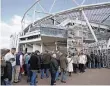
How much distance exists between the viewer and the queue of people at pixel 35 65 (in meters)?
7.34

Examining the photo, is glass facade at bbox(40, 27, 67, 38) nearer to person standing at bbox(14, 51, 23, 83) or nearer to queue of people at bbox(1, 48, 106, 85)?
queue of people at bbox(1, 48, 106, 85)

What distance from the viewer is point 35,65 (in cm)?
942

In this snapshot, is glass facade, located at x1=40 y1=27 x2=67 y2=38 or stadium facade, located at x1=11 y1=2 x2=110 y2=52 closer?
stadium facade, located at x1=11 y1=2 x2=110 y2=52

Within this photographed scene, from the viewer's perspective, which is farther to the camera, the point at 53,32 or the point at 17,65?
the point at 53,32

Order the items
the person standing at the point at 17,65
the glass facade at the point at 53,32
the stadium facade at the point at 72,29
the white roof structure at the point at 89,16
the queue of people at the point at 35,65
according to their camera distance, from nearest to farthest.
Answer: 1. the queue of people at the point at 35,65
2. the person standing at the point at 17,65
3. the stadium facade at the point at 72,29
4. the glass facade at the point at 53,32
5. the white roof structure at the point at 89,16

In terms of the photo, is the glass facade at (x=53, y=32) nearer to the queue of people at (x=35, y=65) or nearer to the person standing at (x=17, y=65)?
the queue of people at (x=35, y=65)

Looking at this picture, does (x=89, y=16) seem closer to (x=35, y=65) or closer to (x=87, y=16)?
(x=87, y=16)

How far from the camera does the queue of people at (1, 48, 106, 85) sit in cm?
734

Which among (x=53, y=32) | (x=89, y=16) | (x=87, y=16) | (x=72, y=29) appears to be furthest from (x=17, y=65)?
(x=89, y=16)

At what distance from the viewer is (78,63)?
1611cm

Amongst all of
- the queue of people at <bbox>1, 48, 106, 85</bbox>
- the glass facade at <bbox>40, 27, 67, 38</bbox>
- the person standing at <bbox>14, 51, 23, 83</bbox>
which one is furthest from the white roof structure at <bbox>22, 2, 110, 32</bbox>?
the person standing at <bbox>14, 51, 23, 83</bbox>

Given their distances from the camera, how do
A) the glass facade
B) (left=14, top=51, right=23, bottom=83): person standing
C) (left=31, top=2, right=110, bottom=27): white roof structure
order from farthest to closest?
(left=31, top=2, right=110, bottom=27): white roof structure → the glass facade → (left=14, top=51, right=23, bottom=83): person standing

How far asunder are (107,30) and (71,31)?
25.4 metres

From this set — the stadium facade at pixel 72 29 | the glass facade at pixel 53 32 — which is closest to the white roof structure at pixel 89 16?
the stadium facade at pixel 72 29
